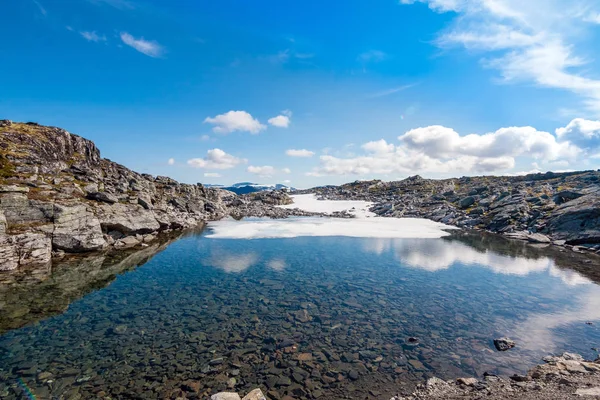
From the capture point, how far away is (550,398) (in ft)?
32.2

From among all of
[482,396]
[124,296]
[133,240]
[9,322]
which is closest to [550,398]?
[482,396]

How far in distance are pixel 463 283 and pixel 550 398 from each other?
1719cm

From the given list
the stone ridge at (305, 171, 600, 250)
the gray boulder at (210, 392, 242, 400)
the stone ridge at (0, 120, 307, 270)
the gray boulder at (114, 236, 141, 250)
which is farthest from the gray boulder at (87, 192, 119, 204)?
the stone ridge at (305, 171, 600, 250)

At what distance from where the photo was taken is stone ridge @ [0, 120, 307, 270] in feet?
95.5

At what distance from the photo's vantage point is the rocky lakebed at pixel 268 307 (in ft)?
39.9

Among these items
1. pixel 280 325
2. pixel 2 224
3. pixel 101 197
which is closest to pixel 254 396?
pixel 280 325

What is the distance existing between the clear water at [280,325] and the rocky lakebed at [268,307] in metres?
0.10

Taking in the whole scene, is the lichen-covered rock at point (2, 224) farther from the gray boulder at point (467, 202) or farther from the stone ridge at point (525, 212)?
the gray boulder at point (467, 202)

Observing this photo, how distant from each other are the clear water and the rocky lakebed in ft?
0.32

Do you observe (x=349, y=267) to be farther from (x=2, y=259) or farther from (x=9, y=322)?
(x=2, y=259)

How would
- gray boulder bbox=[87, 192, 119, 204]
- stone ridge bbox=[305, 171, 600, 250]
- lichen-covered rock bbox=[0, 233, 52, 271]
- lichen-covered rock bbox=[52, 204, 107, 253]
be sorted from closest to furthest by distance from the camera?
lichen-covered rock bbox=[0, 233, 52, 271] → lichen-covered rock bbox=[52, 204, 107, 253] → gray boulder bbox=[87, 192, 119, 204] → stone ridge bbox=[305, 171, 600, 250]

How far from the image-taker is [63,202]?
1361 inches

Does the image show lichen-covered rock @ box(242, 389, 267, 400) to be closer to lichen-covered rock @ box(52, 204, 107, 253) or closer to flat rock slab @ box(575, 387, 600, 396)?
flat rock slab @ box(575, 387, 600, 396)

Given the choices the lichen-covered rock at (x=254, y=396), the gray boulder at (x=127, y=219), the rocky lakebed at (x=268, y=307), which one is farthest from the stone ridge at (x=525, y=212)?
the gray boulder at (x=127, y=219)
